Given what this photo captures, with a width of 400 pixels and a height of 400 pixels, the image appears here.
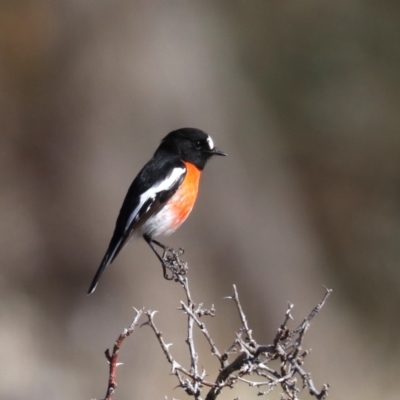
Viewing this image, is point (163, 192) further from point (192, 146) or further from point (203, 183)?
point (203, 183)

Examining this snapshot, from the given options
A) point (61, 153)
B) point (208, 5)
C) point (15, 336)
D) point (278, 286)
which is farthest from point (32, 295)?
point (208, 5)

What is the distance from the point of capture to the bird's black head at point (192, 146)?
479 centimetres

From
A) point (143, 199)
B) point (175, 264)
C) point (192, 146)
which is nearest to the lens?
point (175, 264)

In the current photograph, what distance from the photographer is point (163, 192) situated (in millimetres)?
4469

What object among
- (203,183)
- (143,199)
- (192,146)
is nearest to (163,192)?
(143,199)

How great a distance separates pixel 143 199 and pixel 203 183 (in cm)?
332

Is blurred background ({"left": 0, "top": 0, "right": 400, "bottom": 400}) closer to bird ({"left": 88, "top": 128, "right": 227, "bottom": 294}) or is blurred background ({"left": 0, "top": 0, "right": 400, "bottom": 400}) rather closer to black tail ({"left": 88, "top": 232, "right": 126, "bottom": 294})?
bird ({"left": 88, "top": 128, "right": 227, "bottom": 294})

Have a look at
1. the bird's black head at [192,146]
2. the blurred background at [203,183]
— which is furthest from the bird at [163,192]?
the blurred background at [203,183]

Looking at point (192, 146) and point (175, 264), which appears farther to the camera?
point (192, 146)

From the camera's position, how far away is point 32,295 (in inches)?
306

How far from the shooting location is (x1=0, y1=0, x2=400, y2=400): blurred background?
24.6 feet

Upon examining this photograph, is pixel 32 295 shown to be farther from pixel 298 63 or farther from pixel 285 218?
pixel 298 63

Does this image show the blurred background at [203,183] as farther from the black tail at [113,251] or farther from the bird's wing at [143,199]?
the black tail at [113,251]

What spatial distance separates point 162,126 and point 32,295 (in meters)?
2.30
